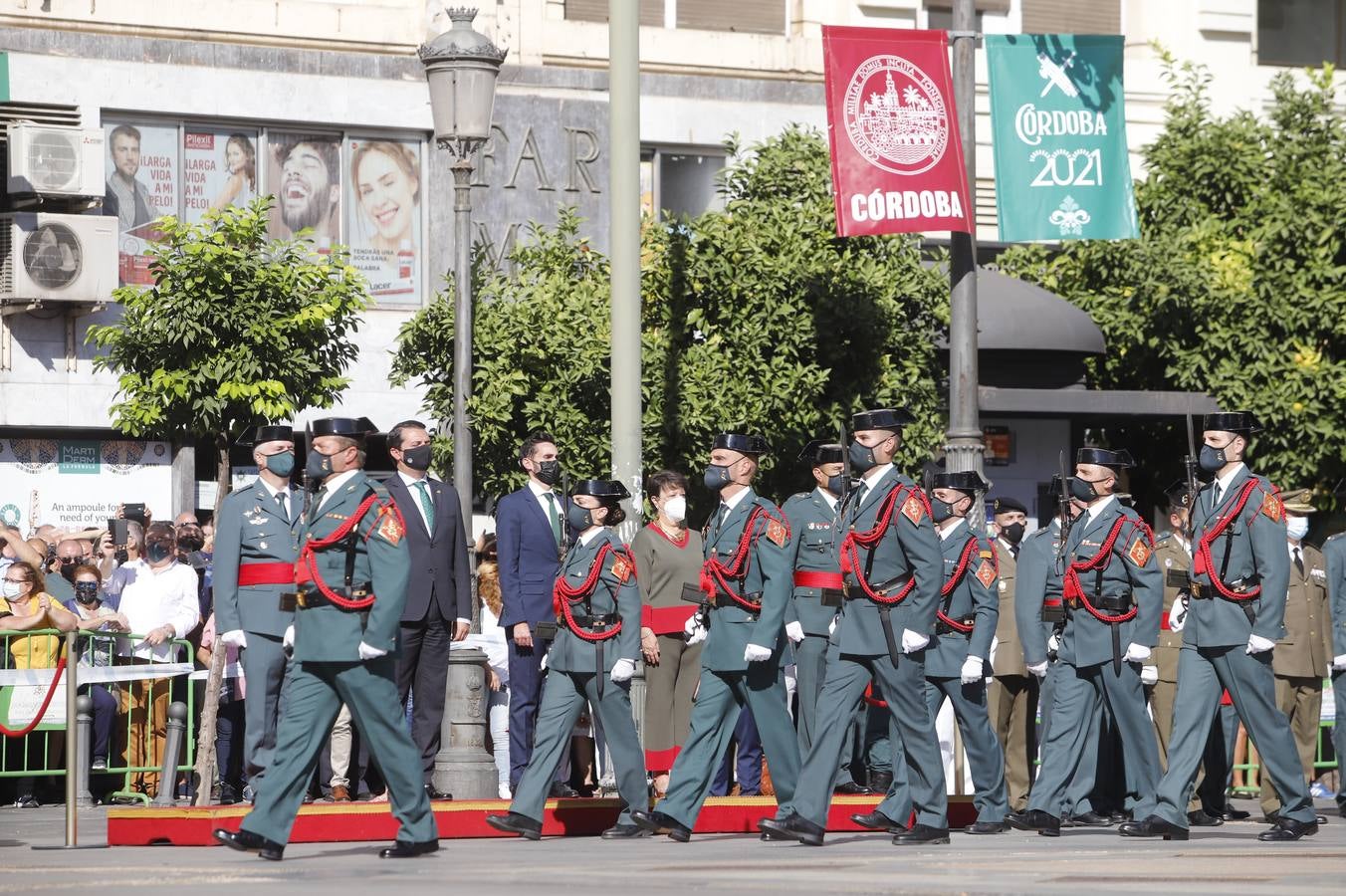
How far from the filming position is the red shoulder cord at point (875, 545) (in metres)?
12.5

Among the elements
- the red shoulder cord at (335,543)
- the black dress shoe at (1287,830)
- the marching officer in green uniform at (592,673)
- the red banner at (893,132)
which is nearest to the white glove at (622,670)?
the marching officer in green uniform at (592,673)

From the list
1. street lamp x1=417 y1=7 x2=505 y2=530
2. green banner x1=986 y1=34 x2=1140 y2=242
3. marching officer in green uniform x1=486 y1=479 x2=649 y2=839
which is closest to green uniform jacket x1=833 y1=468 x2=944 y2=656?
marching officer in green uniform x1=486 y1=479 x2=649 y2=839

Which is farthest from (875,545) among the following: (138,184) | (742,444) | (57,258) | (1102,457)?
(138,184)

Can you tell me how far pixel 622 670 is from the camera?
501 inches

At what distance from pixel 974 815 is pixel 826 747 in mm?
2230

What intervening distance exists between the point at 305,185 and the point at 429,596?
13.1m

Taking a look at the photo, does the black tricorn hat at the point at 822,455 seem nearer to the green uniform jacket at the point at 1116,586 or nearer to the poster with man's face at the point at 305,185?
the green uniform jacket at the point at 1116,586

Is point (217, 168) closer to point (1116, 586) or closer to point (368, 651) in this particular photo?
point (1116, 586)

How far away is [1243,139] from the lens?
25.6 metres

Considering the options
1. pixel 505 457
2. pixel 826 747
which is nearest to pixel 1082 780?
pixel 826 747

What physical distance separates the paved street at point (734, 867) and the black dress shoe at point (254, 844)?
7cm

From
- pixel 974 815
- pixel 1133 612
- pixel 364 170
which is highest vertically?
pixel 364 170

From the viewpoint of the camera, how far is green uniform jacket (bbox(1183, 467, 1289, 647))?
12.8 m

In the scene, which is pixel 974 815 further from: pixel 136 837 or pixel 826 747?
pixel 136 837
